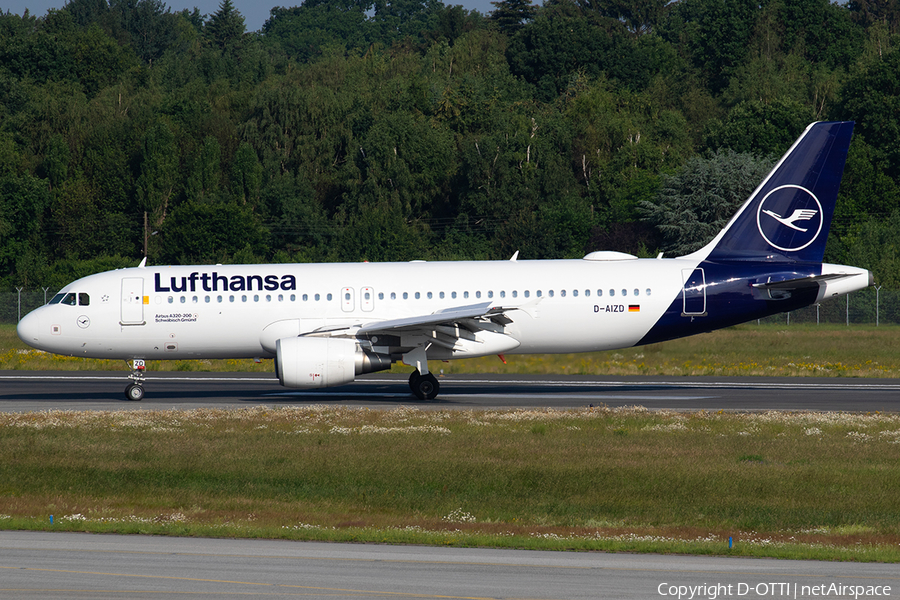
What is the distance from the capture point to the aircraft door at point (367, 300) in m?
28.7

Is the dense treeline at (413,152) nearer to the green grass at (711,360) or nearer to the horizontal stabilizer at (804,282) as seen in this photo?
the green grass at (711,360)

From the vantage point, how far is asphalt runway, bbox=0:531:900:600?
10.8 m

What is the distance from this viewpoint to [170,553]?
41.0 ft

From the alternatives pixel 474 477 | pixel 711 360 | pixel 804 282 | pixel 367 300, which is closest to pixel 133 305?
pixel 367 300

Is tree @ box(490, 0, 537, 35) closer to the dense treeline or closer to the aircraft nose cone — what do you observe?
the dense treeline

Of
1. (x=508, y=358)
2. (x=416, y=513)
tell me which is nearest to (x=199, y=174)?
(x=508, y=358)

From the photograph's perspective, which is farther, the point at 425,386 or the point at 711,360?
the point at 711,360

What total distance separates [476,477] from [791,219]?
15743mm

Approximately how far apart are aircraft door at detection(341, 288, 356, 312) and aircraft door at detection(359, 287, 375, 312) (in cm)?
24

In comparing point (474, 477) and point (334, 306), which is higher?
point (334, 306)

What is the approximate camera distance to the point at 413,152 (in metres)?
88.7

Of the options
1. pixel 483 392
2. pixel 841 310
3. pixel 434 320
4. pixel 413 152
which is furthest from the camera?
pixel 413 152

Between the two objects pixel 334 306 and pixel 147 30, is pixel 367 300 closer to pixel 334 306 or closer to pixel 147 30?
pixel 334 306

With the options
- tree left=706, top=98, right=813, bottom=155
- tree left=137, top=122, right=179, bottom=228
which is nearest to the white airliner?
tree left=706, top=98, right=813, bottom=155
